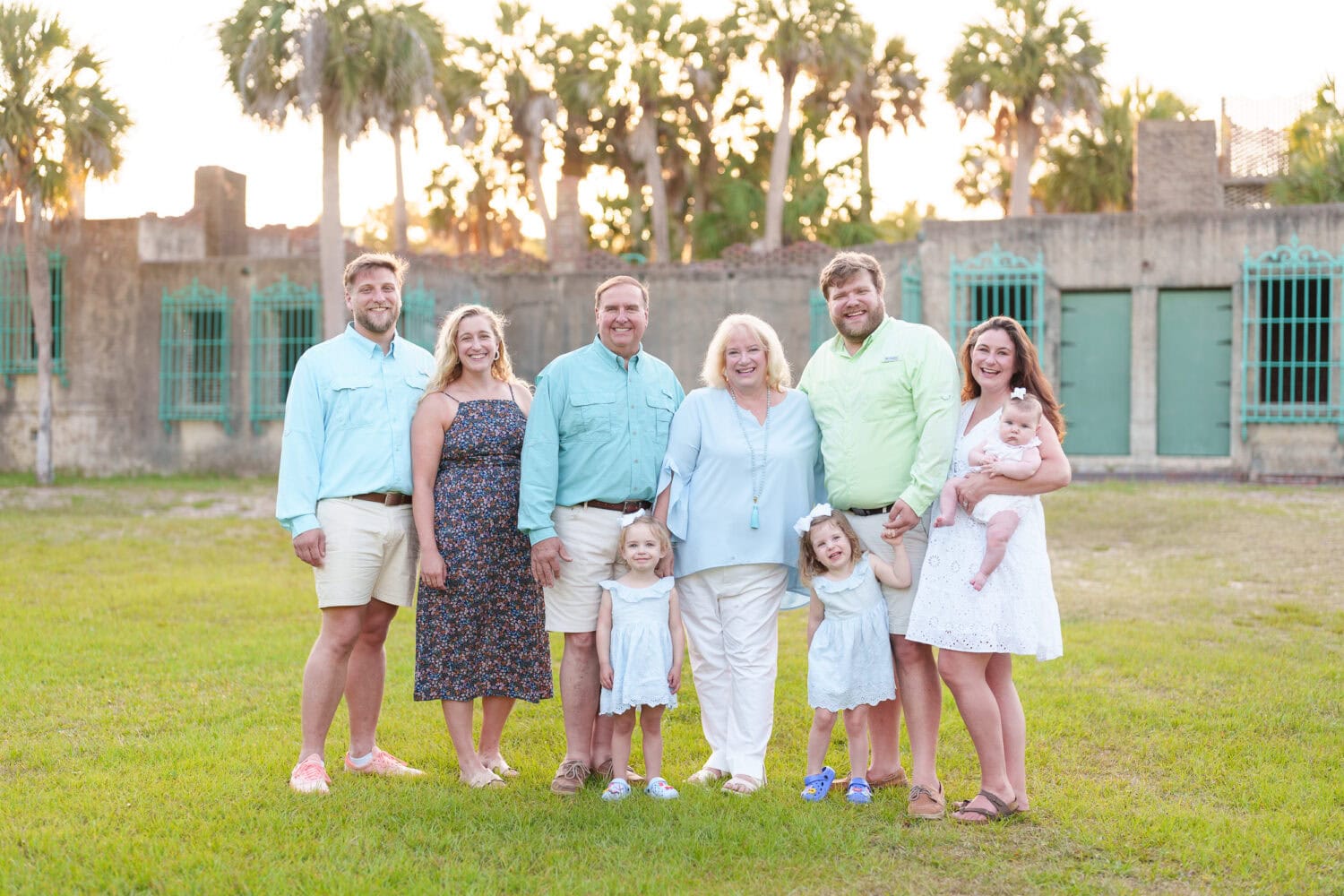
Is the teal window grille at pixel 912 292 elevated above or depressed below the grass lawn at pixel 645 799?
above

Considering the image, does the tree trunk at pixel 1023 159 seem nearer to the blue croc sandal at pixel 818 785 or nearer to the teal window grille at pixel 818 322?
the teal window grille at pixel 818 322

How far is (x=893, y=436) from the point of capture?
4762 millimetres

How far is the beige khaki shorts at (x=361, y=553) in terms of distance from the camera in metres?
4.96

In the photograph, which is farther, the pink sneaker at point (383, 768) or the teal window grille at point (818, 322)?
the teal window grille at point (818, 322)

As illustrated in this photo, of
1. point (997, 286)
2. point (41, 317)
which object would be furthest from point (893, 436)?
point (41, 317)

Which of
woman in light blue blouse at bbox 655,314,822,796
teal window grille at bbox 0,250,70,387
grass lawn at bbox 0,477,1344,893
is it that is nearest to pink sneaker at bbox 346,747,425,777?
grass lawn at bbox 0,477,1344,893

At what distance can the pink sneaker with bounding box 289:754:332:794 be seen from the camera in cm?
485

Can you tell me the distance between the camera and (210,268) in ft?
59.8

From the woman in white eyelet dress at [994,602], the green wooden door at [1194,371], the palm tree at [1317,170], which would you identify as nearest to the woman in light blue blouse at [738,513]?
the woman in white eyelet dress at [994,602]

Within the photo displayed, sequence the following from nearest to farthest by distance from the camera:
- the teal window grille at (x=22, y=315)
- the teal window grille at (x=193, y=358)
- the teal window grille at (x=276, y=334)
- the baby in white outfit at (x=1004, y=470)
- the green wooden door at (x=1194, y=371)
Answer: the baby in white outfit at (x=1004, y=470)
the green wooden door at (x=1194, y=371)
the teal window grille at (x=276, y=334)
the teal window grille at (x=193, y=358)
the teal window grille at (x=22, y=315)

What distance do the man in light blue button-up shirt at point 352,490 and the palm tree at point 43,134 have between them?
45.7 ft

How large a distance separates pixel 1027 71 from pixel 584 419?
20908 mm

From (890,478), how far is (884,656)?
646 mm

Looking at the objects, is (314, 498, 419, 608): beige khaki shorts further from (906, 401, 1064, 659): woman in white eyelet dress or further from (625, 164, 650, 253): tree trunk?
(625, 164, 650, 253): tree trunk
